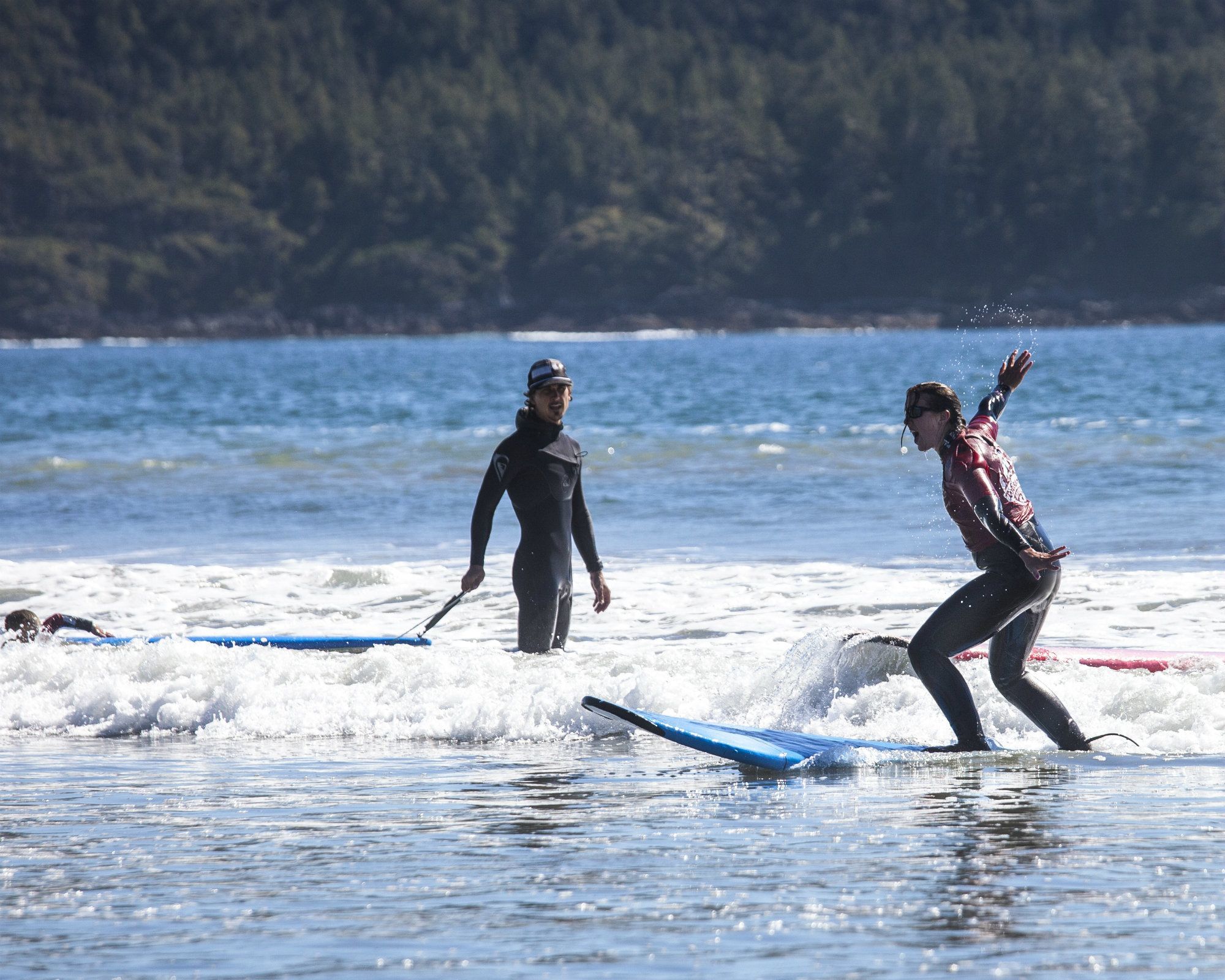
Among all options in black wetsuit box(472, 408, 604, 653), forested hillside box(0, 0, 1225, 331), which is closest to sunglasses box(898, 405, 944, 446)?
black wetsuit box(472, 408, 604, 653)

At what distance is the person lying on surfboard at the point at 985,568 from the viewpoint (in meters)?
7.25

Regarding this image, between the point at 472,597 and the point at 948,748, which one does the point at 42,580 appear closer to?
the point at 472,597

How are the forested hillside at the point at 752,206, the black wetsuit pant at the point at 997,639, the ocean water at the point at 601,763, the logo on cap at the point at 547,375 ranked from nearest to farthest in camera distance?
the ocean water at the point at 601,763 → the black wetsuit pant at the point at 997,639 → the logo on cap at the point at 547,375 → the forested hillside at the point at 752,206

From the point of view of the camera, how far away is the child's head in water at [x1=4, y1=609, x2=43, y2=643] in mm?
11312

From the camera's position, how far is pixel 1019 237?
147875 mm

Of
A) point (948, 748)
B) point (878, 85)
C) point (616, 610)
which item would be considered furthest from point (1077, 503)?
point (878, 85)

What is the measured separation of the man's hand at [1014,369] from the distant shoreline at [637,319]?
108 meters

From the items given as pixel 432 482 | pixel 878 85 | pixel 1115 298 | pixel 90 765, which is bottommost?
pixel 90 765

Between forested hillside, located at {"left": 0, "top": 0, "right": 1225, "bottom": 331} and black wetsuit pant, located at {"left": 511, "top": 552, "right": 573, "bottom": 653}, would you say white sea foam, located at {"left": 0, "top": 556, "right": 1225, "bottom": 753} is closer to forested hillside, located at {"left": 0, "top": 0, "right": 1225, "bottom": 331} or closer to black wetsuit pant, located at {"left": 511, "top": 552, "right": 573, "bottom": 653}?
black wetsuit pant, located at {"left": 511, "top": 552, "right": 573, "bottom": 653}

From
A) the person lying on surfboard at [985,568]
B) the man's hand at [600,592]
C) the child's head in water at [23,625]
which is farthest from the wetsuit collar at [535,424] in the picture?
the child's head in water at [23,625]

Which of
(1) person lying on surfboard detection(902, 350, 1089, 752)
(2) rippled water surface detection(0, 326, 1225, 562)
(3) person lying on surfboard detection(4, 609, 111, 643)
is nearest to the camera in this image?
(1) person lying on surfboard detection(902, 350, 1089, 752)

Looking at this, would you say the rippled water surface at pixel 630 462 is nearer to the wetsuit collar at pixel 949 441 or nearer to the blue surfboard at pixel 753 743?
the blue surfboard at pixel 753 743

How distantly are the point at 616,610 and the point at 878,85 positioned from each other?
171 m

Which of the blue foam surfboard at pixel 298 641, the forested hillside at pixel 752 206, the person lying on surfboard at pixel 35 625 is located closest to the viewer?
the blue foam surfboard at pixel 298 641
